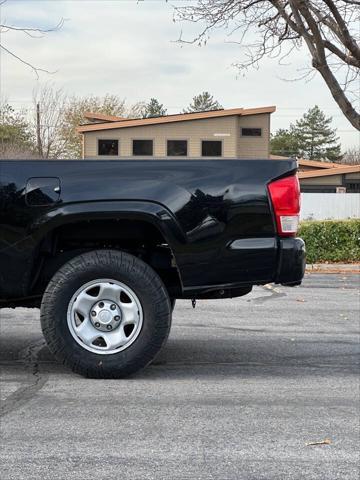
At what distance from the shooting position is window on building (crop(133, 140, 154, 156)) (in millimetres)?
31812

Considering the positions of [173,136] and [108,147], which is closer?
[108,147]

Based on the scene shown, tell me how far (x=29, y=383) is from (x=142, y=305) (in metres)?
0.96

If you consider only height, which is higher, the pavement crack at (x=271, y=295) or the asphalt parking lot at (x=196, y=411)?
the asphalt parking lot at (x=196, y=411)

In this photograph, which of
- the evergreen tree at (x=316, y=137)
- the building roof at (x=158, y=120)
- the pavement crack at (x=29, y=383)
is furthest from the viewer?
the evergreen tree at (x=316, y=137)

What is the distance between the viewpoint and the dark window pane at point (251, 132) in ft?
109

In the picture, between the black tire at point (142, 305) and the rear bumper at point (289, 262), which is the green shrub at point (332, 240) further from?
the black tire at point (142, 305)

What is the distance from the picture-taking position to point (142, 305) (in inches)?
196

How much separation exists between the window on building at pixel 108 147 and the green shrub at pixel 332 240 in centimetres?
1605

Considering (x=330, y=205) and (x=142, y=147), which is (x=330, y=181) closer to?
(x=330, y=205)

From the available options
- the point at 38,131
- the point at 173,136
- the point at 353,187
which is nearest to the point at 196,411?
the point at 173,136

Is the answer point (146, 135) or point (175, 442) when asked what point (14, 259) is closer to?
point (175, 442)

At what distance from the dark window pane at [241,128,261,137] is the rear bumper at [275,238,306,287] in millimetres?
28664

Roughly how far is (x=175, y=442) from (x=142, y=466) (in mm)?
375

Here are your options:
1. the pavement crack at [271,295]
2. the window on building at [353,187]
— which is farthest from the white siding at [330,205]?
the pavement crack at [271,295]
